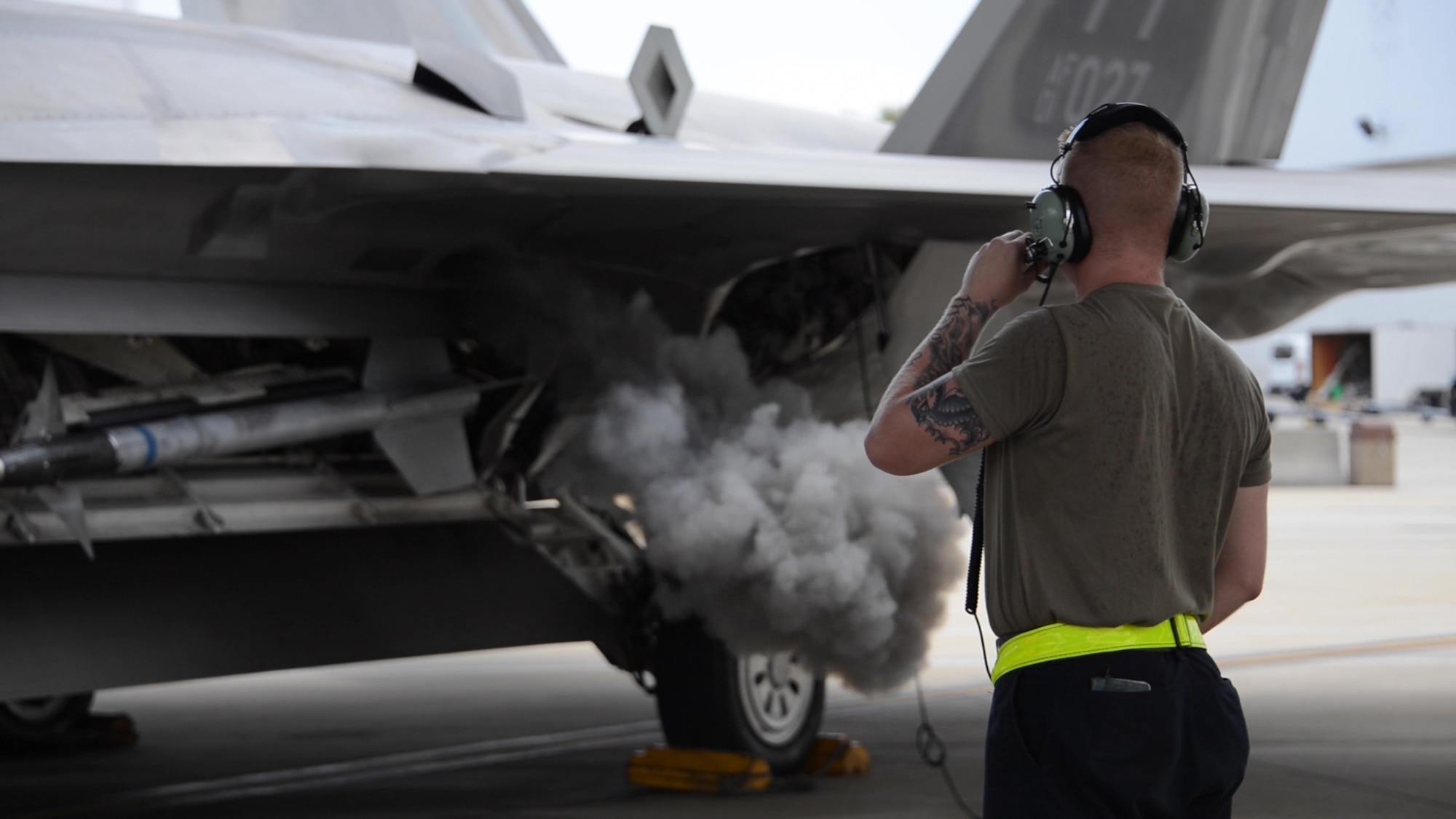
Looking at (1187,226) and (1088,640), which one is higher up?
(1187,226)

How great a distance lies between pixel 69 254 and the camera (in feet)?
13.4

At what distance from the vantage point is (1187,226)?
7.54 feet

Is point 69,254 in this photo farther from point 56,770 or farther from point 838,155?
point 56,770

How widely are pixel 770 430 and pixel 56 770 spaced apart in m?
3.79

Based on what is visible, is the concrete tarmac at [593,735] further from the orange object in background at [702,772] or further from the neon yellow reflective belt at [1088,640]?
the neon yellow reflective belt at [1088,640]

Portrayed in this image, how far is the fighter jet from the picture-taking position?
4121 millimetres

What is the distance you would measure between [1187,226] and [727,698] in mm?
3847

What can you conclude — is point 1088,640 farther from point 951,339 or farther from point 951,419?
point 951,339

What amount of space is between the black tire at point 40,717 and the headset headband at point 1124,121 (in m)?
6.38

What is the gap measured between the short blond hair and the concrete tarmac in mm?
3402

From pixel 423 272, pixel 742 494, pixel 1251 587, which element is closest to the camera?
pixel 1251 587

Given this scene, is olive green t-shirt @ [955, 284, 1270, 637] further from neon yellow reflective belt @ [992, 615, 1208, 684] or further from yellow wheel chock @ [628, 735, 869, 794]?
yellow wheel chock @ [628, 735, 869, 794]

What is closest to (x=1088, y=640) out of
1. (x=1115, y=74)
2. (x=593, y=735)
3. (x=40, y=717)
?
(x=1115, y=74)

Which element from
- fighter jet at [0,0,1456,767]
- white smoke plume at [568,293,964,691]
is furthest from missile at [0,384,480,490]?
white smoke plume at [568,293,964,691]
